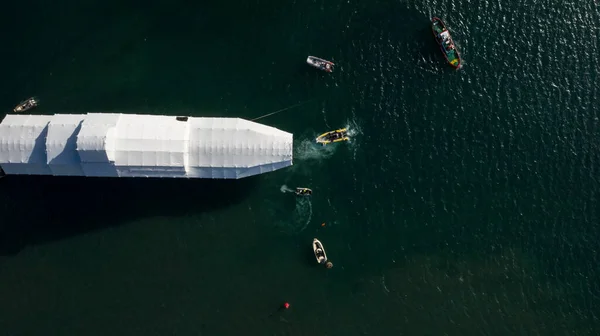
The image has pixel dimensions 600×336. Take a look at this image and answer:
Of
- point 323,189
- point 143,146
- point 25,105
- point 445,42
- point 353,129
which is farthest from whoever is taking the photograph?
point 445,42

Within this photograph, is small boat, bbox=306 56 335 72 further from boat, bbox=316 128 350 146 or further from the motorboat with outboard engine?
the motorboat with outboard engine

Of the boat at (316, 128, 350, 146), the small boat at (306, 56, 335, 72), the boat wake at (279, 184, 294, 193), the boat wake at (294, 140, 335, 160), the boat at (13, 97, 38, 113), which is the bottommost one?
the boat wake at (279, 184, 294, 193)

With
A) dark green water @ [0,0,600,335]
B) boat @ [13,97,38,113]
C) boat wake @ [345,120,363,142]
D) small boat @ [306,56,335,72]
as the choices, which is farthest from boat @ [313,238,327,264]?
boat @ [13,97,38,113]

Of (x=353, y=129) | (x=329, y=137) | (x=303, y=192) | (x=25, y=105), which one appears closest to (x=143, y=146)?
(x=25, y=105)

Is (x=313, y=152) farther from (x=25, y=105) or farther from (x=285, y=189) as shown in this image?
(x=25, y=105)

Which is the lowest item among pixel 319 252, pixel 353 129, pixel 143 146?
pixel 319 252

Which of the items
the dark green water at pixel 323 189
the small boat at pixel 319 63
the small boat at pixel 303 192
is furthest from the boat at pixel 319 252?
the small boat at pixel 319 63

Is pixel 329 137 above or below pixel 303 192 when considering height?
above
